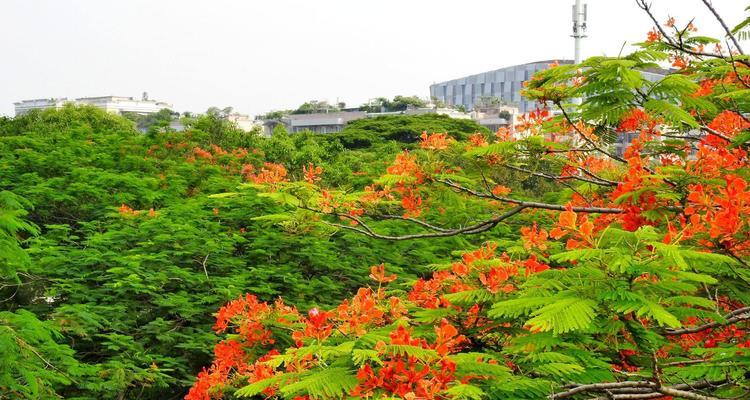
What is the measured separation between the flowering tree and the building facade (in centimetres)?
7280

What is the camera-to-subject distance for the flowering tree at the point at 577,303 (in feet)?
7.77

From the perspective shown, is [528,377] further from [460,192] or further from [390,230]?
[390,230]

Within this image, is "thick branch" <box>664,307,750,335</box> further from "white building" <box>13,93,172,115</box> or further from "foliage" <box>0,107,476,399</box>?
"white building" <box>13,93,172,115</box>

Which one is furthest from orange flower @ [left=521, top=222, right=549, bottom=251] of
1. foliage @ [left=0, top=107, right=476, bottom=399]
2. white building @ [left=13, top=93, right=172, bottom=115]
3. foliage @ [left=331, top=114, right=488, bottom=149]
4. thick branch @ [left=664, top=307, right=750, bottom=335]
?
white building @ [left=13, top=93, right=172, bottom=115]

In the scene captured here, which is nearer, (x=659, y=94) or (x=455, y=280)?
(x=455, y=280)

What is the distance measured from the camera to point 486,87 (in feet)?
302

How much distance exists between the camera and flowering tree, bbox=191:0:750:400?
237 cm

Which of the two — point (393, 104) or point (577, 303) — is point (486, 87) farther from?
point (577, 303)

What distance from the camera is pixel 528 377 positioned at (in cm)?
277

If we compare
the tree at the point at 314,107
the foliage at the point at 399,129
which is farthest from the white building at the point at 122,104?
the foliage at the point at 399,129

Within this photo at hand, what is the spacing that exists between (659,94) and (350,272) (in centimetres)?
410

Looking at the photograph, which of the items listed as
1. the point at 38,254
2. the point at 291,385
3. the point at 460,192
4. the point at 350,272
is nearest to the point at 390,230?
the point at 350,272

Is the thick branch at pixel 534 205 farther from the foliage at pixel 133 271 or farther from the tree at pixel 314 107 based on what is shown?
the tree at pixel 314 107

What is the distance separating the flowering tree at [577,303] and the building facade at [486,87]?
239 ft
